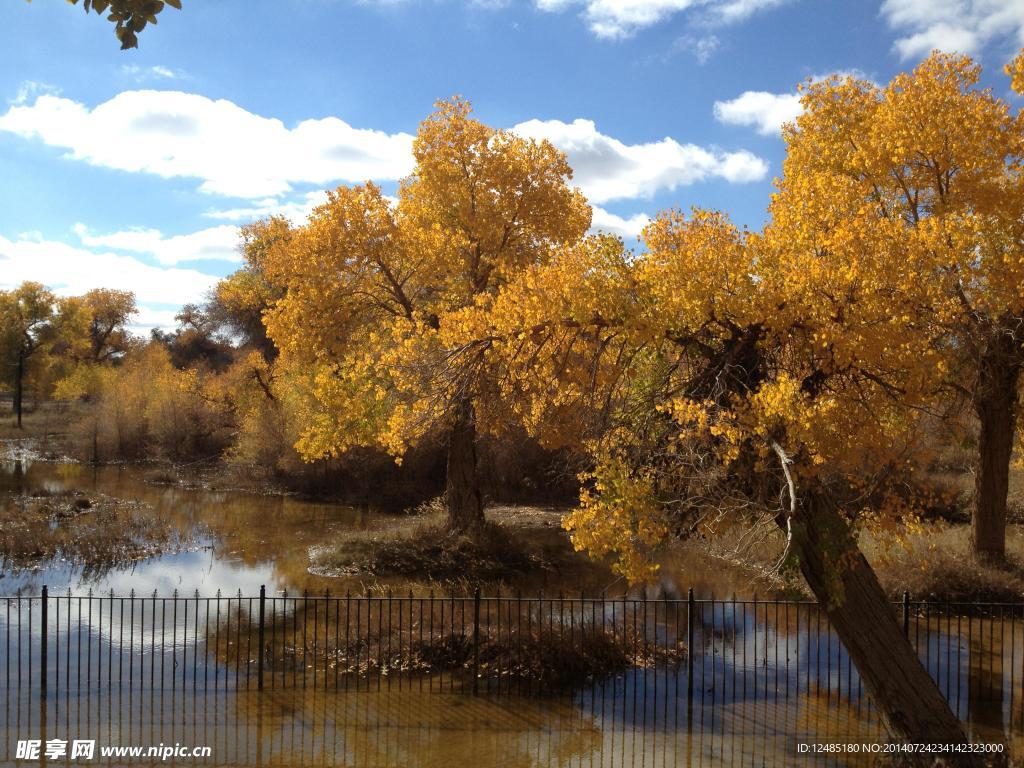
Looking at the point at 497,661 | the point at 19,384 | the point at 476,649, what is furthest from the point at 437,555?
the point at 19,384

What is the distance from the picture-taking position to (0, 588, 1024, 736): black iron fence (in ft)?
Result: 32.6

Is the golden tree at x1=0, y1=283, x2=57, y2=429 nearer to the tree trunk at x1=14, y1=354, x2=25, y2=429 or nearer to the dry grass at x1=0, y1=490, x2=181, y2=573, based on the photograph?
the tree trunk at x1=14, y1=354, x2=25, y2=429

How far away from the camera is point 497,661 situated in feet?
35.3

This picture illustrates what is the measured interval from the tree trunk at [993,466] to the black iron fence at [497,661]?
284 centimetres

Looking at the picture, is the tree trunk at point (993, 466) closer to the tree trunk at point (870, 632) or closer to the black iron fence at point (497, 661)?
the black iron fence at point (497, 661)

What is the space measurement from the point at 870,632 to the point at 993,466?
30.1 ft

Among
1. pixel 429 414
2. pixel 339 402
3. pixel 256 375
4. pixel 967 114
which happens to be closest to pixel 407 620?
pixel 429 414

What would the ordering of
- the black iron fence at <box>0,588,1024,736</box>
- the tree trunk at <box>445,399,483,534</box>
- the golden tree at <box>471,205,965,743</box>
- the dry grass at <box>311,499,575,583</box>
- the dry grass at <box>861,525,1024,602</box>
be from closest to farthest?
the golden tree at <box>471,205,965,743</box>, the black iron fence at <box>0,588,1024,736</box>, the dry grass at <box>861,525,1024,602</box>, the dry grass at <box>311,499,575,583</box>, the tree trunk at <box>445,399,483,534</box>

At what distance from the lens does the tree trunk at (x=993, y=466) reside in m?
14.7

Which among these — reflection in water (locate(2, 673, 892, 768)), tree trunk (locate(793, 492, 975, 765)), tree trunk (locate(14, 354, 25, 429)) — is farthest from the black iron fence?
tree trunk (locate(14, 354, 25, 429))

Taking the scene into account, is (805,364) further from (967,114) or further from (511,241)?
(511,241)

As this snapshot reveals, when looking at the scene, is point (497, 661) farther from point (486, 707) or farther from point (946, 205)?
point (946, 205)

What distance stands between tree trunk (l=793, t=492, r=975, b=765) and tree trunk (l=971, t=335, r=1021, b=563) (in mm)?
8334

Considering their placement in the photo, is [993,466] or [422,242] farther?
[422,242]
